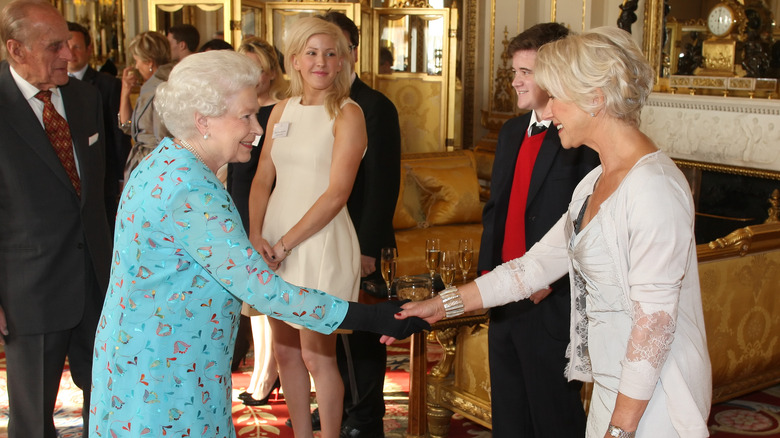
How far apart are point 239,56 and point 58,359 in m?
1.44

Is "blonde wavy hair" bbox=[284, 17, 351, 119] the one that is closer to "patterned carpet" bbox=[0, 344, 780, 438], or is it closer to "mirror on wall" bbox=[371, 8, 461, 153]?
"patterned carpet" bbox=[0, 344, 780, 438]

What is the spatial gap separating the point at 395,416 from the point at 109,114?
2.31 metres

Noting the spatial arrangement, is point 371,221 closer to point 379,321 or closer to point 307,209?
point 307,209

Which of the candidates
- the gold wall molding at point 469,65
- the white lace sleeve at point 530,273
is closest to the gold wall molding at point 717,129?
the gold wall molding at point 469,65

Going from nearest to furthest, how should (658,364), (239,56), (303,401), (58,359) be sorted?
(658,364)
(239,56)
(58,359)
(303,401)

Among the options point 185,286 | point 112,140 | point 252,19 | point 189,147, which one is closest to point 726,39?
point 252,19

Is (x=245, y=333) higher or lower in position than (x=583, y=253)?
lower

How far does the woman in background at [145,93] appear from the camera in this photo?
4340 millimetres

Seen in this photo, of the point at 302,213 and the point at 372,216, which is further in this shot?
the point at 372,216

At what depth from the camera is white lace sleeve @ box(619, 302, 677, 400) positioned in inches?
62.7

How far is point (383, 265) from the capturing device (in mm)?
3107

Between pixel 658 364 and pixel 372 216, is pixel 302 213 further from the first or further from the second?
pixel 658 364

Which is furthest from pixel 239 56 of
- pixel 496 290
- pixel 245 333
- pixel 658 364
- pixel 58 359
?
pixel 245 333

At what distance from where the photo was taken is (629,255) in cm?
166
